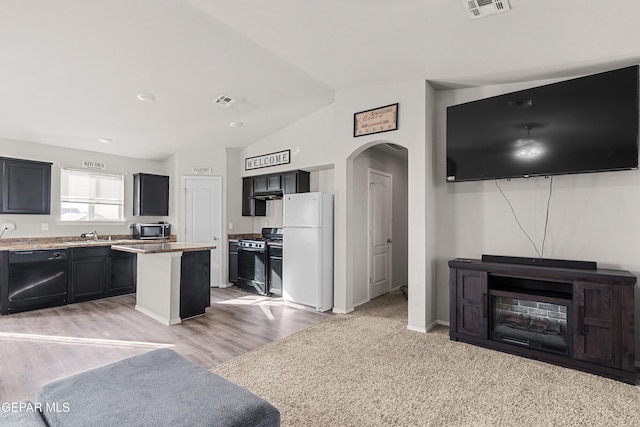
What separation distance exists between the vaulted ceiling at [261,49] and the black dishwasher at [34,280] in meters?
1.83

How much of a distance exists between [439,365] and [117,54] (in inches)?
163

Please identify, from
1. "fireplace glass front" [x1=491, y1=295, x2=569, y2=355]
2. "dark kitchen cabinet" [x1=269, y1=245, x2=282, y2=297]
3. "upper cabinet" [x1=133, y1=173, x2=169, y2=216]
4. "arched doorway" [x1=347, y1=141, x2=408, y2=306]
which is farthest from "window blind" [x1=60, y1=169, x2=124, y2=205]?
"fireplace glass front" [x1=491, y1=295, x2=569, y2=355]

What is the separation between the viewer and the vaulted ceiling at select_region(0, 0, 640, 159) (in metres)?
2.49

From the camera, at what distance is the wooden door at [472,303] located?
305 centimetres

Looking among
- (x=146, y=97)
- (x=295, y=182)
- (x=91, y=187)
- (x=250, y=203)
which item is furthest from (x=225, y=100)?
(x=91, y=187)

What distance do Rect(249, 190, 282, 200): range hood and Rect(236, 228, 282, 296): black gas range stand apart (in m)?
0.58

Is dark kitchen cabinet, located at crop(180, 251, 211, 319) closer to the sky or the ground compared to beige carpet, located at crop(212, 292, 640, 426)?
closer to the sky

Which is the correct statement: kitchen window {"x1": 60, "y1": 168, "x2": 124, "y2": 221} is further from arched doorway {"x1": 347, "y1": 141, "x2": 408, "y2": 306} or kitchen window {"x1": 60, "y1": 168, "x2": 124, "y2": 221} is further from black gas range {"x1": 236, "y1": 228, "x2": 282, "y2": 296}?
arched doorway {"x1": 347, "y1": 141, "x2": 408, "y2": 306}

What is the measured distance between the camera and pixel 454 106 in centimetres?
346

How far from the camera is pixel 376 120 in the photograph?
3891mm

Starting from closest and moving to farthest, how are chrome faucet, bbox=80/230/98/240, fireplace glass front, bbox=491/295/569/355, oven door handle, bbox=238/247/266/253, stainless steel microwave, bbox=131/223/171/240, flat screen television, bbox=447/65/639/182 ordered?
flat screen television, bbox=447/65/639/182 < fireplace glass front, bbox=491/295/569/355 < oven door handle, bbox=238/247/266/253 < chrome faucet, bbox=80/230/98/240 < stainless steel microwave, bbox=131/223/171/240

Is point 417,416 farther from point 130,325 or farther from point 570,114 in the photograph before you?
point 130,325

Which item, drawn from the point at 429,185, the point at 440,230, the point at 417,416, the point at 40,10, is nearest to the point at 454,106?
the point at 429,185

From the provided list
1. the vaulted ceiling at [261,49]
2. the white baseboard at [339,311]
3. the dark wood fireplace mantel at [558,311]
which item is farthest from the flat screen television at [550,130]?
the white baseboard at [339,311]
